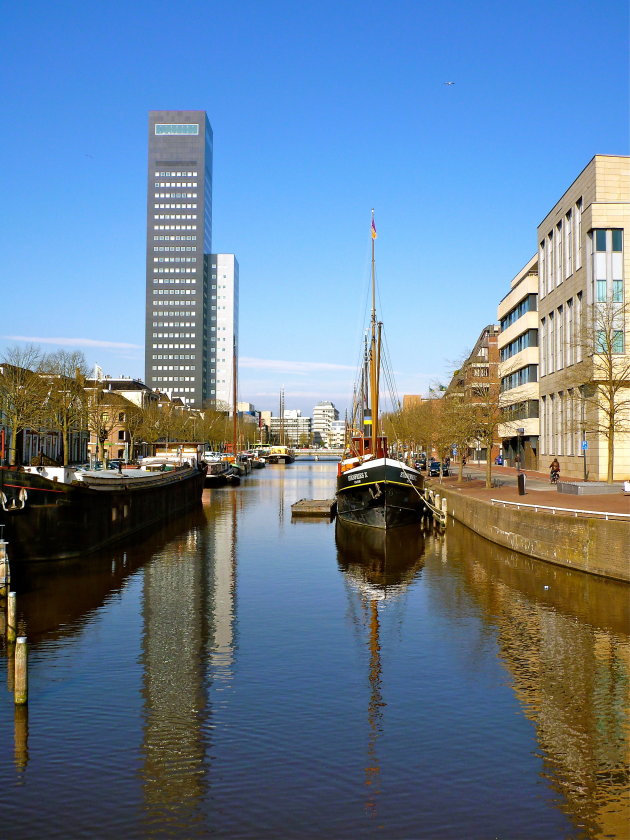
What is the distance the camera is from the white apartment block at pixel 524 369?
7344 cm

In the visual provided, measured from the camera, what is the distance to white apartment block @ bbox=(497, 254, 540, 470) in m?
73.4

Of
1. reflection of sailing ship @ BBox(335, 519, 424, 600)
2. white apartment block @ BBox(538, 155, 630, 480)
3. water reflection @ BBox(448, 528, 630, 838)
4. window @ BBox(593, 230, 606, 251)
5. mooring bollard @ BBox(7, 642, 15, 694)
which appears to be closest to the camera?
water reflection @ BBox(448, 528, 630, 838)

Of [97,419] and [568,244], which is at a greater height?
[568,244]

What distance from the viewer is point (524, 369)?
251 feet

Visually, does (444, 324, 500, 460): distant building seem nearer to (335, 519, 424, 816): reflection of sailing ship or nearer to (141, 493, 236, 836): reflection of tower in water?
(335, 519, 424, 816): reflection of sailing ship

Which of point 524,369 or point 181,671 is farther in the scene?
point 524,369

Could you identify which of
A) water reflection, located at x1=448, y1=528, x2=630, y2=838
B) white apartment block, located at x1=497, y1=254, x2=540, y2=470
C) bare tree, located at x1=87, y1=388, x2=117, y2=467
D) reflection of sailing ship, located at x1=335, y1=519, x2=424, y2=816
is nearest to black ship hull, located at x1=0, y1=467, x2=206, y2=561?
reflection of sailing ship, located at x1=335, y1=519, x2=424, y2=816

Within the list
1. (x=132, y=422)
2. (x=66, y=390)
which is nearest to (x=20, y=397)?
(x=66, y=390)

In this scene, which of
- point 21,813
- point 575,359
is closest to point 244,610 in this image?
point 21,813

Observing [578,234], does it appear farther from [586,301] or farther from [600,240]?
[586,301]

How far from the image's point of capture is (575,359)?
57375 millimetres

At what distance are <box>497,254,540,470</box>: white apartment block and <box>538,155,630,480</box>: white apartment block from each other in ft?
21.8

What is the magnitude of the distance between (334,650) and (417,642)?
2.29m

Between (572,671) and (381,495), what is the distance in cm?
2613
